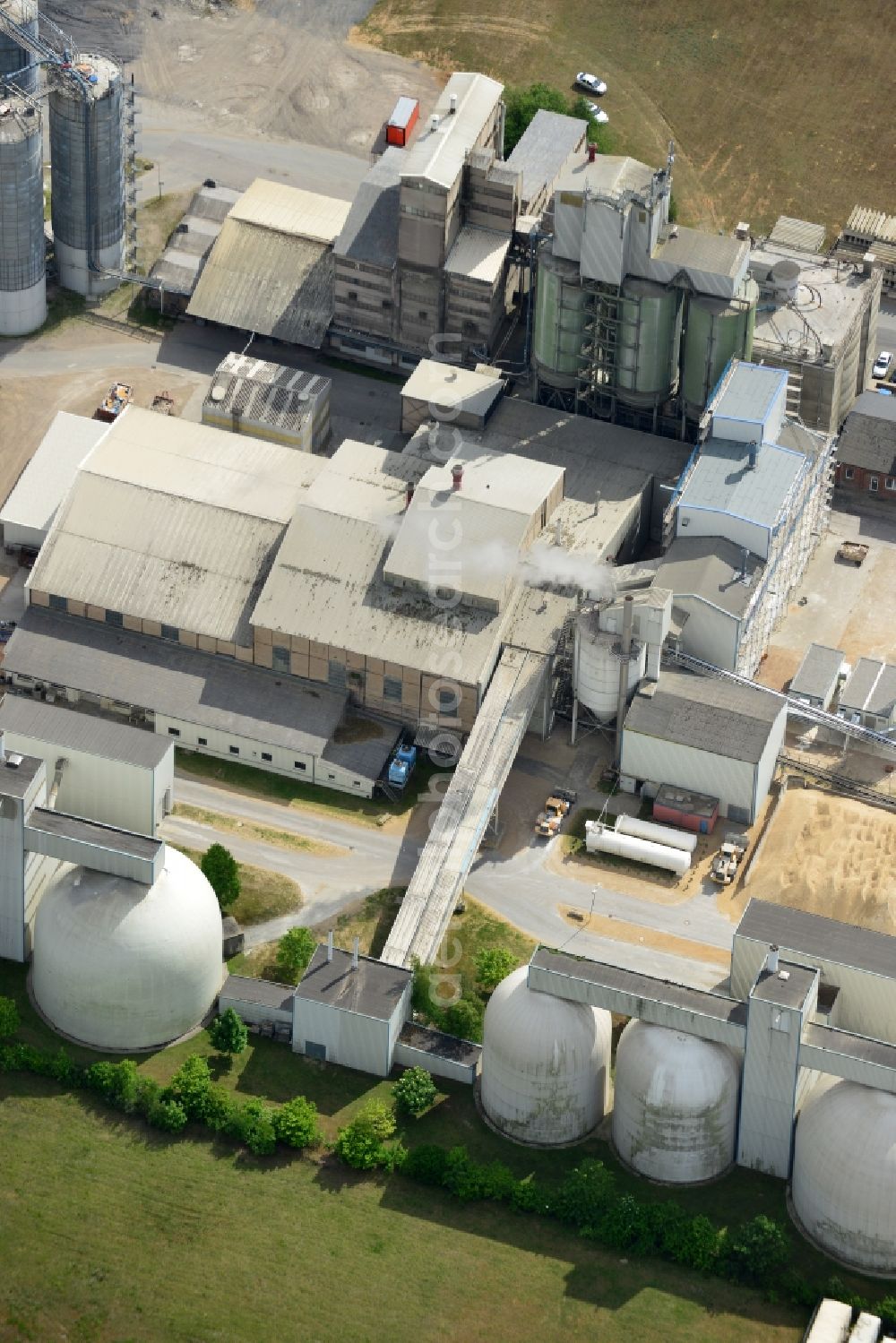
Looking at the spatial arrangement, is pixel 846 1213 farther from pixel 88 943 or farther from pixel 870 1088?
pixel 88 943

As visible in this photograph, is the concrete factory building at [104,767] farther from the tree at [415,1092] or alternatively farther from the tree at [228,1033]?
the tree at [415,1092]

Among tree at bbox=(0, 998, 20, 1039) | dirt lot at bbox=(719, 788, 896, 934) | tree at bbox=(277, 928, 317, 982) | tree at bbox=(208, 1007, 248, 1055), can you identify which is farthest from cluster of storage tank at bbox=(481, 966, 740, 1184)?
tree at bbox=(0, 998, 20, 1039)

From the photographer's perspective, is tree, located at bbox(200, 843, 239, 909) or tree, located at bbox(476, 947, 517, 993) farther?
tree, located at bbox(200, 843, 239, 909)

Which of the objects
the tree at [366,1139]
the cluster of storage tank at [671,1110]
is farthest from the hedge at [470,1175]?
the cluster of storage tank at [671,1110]

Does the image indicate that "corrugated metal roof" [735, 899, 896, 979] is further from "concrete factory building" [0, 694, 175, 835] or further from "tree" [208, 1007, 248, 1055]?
"concrete factory building" [0, 694, 175, 835]

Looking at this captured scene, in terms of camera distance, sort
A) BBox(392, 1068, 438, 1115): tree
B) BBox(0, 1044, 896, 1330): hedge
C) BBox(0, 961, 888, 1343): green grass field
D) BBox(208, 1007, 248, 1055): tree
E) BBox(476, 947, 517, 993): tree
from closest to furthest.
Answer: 1. BBox(0, 961, 888, 1343): green grass field
2. BBox(0, 1044, 896, 1330): hedge
3. BBox(392, 1068, 438, 1115): tree
4. BBox(208, 1007, 248, 1055): tree
5. BBox(476, 947, 517, 993): tree

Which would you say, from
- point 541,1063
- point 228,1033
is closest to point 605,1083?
point 541,1063

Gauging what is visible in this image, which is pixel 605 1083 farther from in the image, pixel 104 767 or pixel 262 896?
pixel 104 767
